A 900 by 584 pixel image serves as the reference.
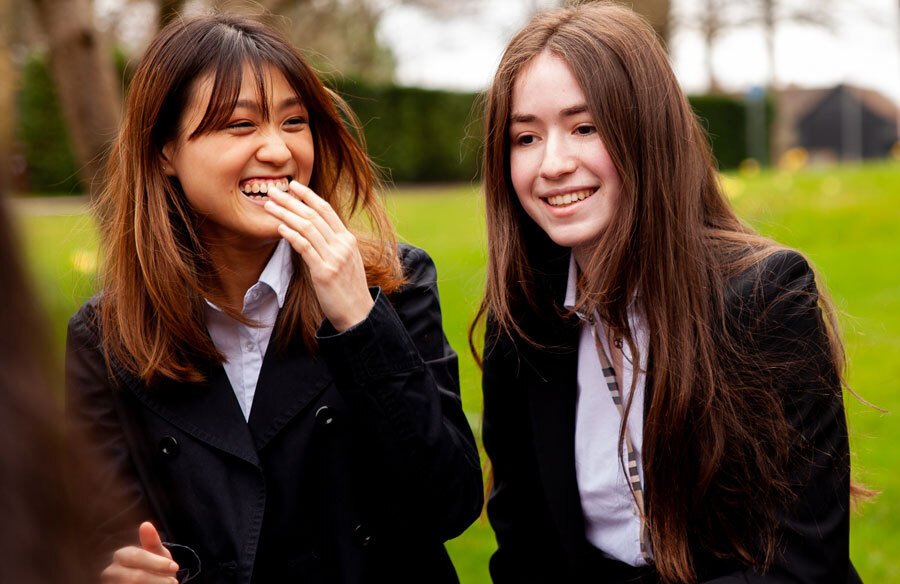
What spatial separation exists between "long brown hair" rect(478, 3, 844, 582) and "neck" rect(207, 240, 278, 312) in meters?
0.78

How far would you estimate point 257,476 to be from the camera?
93.6 inches

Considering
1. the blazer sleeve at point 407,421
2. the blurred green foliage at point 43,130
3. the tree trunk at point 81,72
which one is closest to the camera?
the blazer sleeve at point 407,421

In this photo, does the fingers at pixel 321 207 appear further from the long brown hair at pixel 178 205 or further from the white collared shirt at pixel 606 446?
the white collared shirt at pixel 606 446

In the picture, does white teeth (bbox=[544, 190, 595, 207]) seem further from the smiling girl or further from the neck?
the neck

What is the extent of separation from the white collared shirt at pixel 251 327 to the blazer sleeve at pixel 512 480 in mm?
554

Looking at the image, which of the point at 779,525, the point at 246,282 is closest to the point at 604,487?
the point at 779,525

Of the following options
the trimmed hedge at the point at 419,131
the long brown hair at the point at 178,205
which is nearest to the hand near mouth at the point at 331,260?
the long brown hair at the point at 178,205

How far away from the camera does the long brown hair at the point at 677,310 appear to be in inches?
90.7

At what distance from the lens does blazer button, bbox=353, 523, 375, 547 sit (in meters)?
2.41

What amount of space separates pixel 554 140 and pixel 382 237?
0.51m

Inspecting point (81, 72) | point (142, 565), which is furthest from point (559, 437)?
point (81, 72)

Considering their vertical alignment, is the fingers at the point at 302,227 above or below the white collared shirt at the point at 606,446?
above

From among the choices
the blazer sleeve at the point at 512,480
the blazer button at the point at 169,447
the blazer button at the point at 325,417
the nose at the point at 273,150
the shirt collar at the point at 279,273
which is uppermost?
the nose at the point at 273,150

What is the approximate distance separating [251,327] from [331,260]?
38 cm
